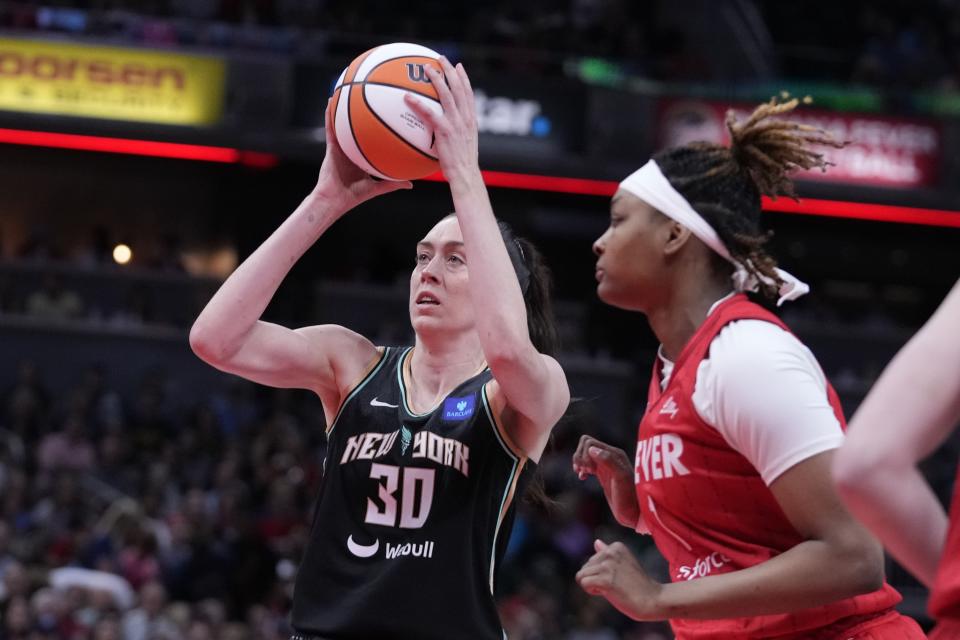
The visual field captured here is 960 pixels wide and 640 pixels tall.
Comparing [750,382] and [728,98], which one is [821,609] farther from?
[728,98]

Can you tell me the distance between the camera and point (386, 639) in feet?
10.1

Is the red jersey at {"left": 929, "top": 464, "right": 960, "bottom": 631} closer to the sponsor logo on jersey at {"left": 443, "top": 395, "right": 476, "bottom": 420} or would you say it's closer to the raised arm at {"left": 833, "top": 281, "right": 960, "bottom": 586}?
the raised arm at {"left": 833, "top": 281, "right": 960, "bottom": 586}

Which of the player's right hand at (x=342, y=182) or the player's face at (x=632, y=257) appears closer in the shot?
the player's face at (x=632, y=257)

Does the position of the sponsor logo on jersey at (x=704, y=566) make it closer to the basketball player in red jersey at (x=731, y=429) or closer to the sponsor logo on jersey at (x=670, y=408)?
the basketball player in red jersey at (x=731, y=429)

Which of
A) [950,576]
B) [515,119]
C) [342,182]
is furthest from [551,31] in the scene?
[950,576]

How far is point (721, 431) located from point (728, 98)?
1275 cm

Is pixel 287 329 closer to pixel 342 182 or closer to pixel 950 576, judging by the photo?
pixel 342 182

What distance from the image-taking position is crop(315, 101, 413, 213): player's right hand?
3.46m

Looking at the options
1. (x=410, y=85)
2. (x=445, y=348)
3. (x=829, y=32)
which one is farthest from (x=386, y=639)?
(x=829, y=32)

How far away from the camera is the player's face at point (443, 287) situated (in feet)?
11.1

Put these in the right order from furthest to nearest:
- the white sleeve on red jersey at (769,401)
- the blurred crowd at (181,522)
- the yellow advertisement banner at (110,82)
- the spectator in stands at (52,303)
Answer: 1. the spectator in stands at (52,303)
2. the yellow advertisement banner at (110,82)
3. the blurred crowd at (181,522)
4. the white sleeve on red jersey at (769,401)

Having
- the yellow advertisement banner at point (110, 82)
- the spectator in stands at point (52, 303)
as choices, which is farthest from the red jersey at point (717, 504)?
the spectator in stands at point (52, 303)

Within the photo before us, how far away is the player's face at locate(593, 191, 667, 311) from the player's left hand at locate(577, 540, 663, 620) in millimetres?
611

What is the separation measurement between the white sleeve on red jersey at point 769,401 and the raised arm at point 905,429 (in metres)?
0.69
